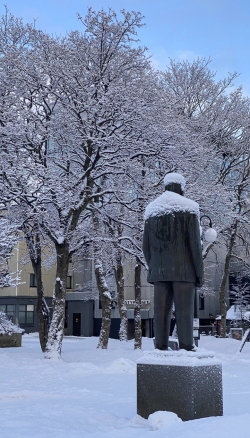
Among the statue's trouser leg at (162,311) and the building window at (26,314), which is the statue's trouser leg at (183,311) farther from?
the building window at (26,314)

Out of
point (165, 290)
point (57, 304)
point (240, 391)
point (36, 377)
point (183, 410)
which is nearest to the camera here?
point (183, 410)

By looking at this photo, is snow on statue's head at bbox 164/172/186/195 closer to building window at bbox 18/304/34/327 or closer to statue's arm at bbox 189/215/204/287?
statue's arm at bbox 189/215/204/287

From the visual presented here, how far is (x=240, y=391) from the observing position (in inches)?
462

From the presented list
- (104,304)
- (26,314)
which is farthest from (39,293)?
(26,314)

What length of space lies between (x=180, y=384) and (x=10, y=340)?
21.2 metres

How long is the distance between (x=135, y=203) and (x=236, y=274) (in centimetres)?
2983

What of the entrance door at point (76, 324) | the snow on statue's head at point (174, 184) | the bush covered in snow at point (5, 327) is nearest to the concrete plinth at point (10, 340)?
the bush covered in snow at point (5, 327)

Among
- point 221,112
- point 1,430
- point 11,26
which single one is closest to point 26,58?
point 11,26

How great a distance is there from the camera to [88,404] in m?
9.77

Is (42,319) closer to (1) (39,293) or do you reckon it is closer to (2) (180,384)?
(1) (39,293)

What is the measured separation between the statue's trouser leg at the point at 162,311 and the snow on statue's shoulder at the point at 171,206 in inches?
45.3

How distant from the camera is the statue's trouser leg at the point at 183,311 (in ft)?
26.7

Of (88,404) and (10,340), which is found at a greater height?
(88,404)

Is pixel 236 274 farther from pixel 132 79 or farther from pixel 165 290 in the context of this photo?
pixel 165 290
